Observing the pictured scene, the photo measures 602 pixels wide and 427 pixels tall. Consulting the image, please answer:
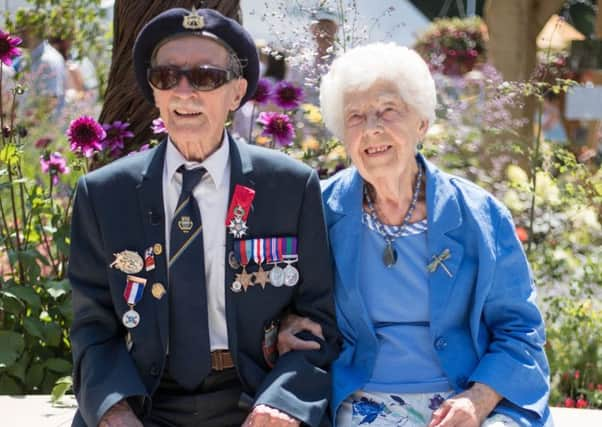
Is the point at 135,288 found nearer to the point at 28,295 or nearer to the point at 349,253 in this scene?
the point at 349,253

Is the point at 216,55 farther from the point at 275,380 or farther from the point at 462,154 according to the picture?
the point at 462,154

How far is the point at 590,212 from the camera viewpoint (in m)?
4.93

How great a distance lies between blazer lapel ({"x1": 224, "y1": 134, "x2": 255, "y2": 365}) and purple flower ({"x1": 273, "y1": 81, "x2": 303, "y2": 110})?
1081mm

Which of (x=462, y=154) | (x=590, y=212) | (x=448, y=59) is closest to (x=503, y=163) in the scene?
(x=462, y=154)

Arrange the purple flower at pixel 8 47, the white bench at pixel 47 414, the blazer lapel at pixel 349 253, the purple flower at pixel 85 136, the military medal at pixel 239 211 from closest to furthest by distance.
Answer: the military medal at pixel 239 211 → the blazer lapel at pixel 349 253 → the white bench at pixel 47 414 → the purple flower at pixel 85 136 → the purple flower at pixel 8 47

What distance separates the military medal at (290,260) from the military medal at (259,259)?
0.06 meters

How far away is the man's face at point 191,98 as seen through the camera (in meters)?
2.74

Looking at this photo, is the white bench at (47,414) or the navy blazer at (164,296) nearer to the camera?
the navy blazer at (164,296)

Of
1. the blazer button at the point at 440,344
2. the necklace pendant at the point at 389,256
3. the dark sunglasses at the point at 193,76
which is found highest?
the dark sunglasses at the point at 193,76

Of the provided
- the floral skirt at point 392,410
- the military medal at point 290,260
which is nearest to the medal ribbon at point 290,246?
the military medal at point 290,260

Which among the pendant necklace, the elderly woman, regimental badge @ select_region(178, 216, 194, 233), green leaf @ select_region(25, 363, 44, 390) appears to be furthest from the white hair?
green leaf @ select_region(25, 363, 44, 390)

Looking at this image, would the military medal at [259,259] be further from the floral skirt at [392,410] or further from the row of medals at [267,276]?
the floral skirt at [392,410]

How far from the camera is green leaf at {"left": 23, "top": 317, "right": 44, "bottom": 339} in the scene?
3.80m

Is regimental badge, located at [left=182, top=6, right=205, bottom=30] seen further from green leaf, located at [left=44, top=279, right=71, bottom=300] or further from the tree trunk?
green leaf, located at [left=44, top=279, right=71, bottom=300]
